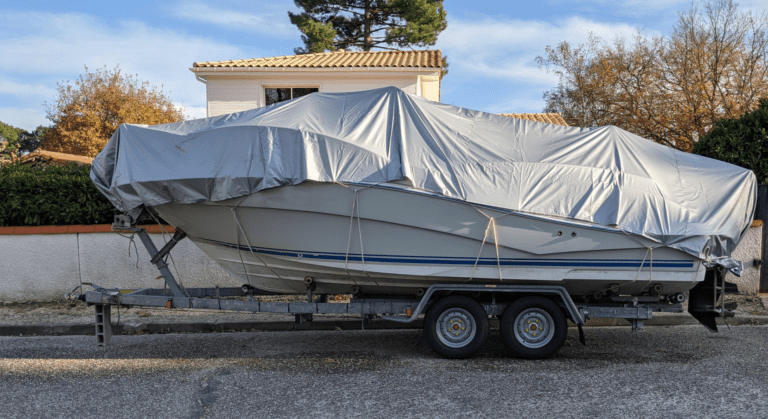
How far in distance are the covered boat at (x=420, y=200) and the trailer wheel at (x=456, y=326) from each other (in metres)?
0.26

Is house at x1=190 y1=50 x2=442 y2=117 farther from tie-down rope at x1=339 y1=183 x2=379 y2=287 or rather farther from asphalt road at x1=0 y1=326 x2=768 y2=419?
tie-down rope at x1=339 y1=183 x2=379 y2=287

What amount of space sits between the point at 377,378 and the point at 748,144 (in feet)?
24.4

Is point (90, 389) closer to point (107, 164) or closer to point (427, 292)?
point (107, 164)

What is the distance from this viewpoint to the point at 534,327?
605 cm

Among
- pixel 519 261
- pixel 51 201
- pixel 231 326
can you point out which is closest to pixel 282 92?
pixel 51 201

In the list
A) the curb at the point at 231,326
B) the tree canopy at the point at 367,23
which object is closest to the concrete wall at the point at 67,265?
the curb at the point at 231,326

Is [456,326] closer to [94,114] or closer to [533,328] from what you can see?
[533,328]

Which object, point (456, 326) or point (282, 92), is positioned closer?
point (456, 326)

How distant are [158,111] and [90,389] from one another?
2779cm

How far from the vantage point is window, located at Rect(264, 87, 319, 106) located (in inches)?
632

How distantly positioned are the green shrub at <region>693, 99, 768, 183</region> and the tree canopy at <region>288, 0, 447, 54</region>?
18699mm

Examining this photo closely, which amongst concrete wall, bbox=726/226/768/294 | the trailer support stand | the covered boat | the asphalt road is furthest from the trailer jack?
the trailer support stand

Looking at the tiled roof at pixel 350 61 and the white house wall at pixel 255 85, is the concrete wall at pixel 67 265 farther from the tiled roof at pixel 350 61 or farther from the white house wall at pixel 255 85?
the tiled roof at pixel 350 61

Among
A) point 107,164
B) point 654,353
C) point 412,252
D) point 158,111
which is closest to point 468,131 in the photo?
point 412,252
